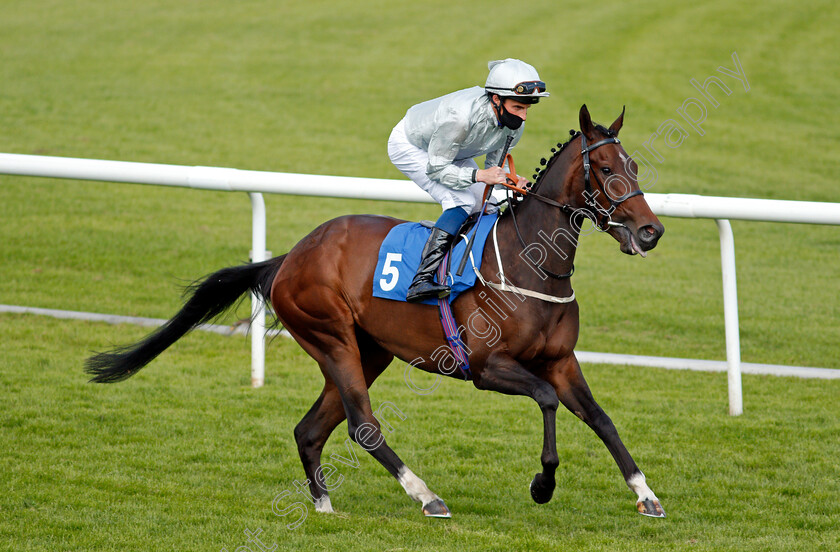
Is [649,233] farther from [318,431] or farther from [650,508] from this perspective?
[318,431]

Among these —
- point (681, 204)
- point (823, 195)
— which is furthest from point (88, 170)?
point (823, 195)

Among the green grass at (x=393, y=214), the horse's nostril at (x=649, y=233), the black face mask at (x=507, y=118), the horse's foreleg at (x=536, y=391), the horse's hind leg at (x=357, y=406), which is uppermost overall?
the black face mask at (x=507, y=118)

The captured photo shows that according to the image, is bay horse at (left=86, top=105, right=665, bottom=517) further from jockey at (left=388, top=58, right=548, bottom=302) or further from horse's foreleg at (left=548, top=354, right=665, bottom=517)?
jockey at (left=388, top=58, right=548, bottom=302)

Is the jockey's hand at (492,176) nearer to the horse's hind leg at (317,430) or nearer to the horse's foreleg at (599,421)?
the horse's foreleg at (599,421)

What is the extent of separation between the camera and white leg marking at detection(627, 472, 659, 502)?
398 cm

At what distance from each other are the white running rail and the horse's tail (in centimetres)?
19

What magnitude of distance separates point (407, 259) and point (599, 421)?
1069mm

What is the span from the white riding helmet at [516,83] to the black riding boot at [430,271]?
0.66m

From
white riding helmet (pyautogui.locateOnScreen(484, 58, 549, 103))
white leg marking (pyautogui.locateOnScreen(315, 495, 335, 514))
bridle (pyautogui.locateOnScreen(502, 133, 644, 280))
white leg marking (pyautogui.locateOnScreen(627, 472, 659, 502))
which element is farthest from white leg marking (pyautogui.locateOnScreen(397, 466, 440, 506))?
white riding helmet (pyautogui.locateOnScreen(484, 58, 549, 103))

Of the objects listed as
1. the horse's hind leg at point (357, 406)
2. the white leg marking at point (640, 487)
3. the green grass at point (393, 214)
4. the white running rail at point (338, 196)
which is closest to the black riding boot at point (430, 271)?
the horse's hind leg at point (357, 406)

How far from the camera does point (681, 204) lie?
5551 millimetres

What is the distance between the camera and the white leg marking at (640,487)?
3.98m

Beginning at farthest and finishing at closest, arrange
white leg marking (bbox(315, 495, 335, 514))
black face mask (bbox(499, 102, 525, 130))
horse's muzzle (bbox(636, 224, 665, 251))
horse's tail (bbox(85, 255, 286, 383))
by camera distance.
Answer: horse's tail (bbox(85, 255, 286, 383)) < white leg marking (bbox(315, 495, 335, 514)) < black face mask (bbox(499, 102, 525, 130)) < horse's muzzle (bbox(636, 224, 665, 251))

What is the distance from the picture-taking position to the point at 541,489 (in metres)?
3.99
